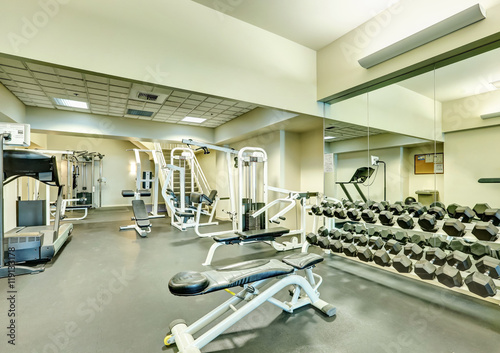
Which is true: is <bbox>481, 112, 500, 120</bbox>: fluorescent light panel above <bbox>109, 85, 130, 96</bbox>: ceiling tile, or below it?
below

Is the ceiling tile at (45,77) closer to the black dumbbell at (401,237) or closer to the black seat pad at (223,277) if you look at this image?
the black seat pad at (223,277)

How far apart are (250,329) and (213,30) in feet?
10.2

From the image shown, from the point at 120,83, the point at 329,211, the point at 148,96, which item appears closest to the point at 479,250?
the point at 329,211

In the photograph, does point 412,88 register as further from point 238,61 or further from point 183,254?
point 183,254

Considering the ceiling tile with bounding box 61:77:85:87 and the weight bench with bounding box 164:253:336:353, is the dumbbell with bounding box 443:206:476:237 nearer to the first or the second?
the weight bench with bounding box 164:253:336:353

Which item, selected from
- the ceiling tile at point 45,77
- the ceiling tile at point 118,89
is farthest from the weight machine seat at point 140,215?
the ceiling tile at point 45,77

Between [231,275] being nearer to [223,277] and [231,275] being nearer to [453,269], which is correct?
[223,277]

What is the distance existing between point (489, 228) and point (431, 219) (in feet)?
1.17

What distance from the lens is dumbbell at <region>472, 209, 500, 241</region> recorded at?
176cm

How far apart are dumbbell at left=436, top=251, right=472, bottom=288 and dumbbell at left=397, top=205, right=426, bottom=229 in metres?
0.38
